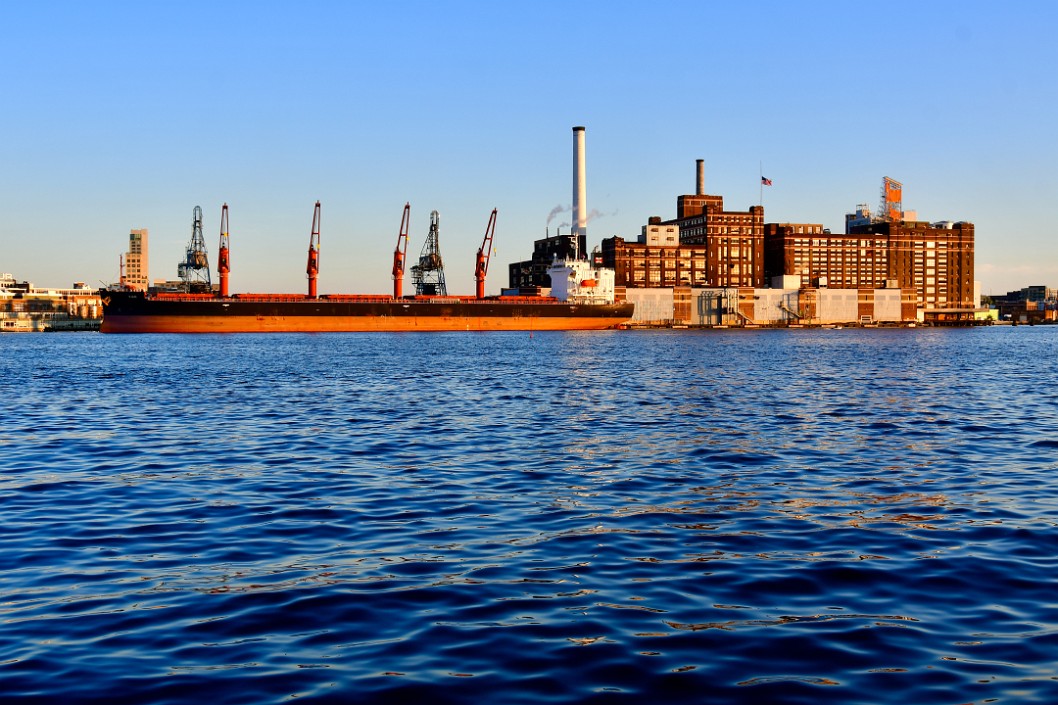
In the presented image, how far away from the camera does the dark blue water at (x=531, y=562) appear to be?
9.52 metres

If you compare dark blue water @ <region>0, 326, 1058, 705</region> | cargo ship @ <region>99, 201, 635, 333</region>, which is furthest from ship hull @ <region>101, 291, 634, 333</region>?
dark blue water @ <region>0, 326, 1058, 705</region>

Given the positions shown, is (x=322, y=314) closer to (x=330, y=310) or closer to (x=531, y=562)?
(x=330, y=310)

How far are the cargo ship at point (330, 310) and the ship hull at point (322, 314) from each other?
0.54 ft

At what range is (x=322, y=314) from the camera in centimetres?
16875

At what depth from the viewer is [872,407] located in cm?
4050

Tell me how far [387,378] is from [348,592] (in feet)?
166

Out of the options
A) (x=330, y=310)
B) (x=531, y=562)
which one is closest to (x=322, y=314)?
(x=330, y=310)

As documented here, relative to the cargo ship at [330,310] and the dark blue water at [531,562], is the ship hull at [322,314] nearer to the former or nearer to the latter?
the cargo ship at [330,310]

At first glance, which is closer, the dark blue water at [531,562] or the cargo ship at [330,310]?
the dark blue water at [531,562]

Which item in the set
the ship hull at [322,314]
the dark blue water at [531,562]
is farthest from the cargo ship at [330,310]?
the dark blue water at [531,562]

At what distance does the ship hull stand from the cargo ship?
17 centimetres

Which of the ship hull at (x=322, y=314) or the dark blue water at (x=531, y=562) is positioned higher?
the ship hull at (x=322, y=314)

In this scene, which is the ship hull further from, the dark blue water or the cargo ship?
the dark blue water

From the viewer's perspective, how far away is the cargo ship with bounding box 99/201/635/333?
162 metres
